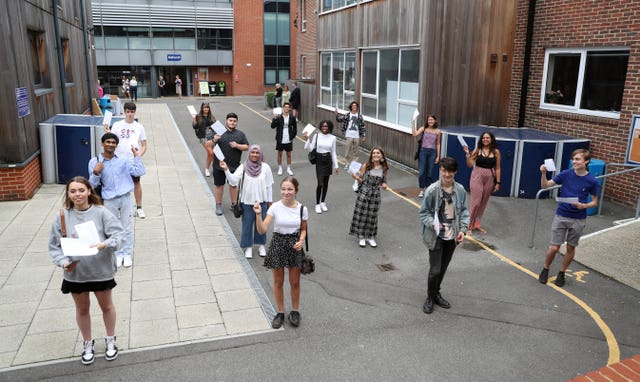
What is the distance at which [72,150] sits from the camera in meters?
10.9

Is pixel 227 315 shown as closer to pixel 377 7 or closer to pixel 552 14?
pixel 552 14

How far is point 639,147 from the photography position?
8750 mm

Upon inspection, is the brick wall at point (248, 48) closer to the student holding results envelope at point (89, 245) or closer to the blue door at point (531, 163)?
the blue door at point (531, 163)

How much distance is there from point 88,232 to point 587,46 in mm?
10784

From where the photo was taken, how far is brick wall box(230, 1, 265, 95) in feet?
134

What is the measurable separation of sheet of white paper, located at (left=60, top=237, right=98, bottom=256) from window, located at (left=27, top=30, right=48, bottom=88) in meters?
9.21

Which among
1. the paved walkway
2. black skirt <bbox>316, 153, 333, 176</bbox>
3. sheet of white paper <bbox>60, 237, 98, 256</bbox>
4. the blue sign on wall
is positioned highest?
the blue sign on wall

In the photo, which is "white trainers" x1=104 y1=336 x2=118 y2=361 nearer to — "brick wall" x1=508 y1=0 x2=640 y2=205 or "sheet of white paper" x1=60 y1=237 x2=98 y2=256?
"sheet of white paper" x1=60 y1=237 x2=98 y2=256

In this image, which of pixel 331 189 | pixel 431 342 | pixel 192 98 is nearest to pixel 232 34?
pixel 192 98

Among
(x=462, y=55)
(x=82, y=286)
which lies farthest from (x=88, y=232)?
(x=462, y=55)

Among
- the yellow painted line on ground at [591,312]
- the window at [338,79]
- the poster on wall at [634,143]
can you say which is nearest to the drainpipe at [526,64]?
the poster on wall at [634,143]

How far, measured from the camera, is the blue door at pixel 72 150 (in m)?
10.9

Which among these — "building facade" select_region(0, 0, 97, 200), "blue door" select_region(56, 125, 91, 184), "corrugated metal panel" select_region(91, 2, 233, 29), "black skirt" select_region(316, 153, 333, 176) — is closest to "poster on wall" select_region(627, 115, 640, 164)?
"black skirt" select_region(316, 153, 333, 176)

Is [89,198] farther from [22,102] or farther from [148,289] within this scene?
[22,102]
